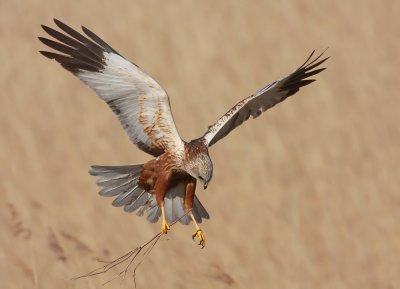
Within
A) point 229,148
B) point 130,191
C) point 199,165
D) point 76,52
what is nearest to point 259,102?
point 130,191

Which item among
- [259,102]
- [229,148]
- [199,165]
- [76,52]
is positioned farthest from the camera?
[229,148]

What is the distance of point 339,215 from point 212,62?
3.04 m

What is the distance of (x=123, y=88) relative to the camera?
834 centimetres

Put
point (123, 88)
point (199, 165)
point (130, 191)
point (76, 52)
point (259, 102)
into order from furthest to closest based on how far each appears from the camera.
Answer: point (259, 102)
point (130, 191)
point (76, 52)
point (123, 88)
point (199, 165)

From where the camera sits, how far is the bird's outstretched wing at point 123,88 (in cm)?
827

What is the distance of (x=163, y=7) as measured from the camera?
44.3 ft

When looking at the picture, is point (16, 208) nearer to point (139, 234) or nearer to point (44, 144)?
point (139, 234)

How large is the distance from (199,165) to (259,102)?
5.05 feet

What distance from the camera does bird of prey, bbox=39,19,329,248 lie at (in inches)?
320

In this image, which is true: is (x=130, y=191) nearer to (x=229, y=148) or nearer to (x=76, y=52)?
(x=76, y=52)

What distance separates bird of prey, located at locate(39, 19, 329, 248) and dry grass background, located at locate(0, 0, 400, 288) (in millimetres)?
480

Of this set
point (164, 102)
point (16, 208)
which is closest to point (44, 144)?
point (16, 208)

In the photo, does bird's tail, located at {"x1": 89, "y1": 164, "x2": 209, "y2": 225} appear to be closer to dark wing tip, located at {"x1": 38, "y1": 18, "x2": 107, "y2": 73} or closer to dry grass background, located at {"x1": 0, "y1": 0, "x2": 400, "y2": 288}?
dry grass background, located at {"x1": 0, "y1": 0, "x2": 400, "y2": 288}

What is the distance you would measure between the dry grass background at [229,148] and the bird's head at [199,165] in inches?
26.5
